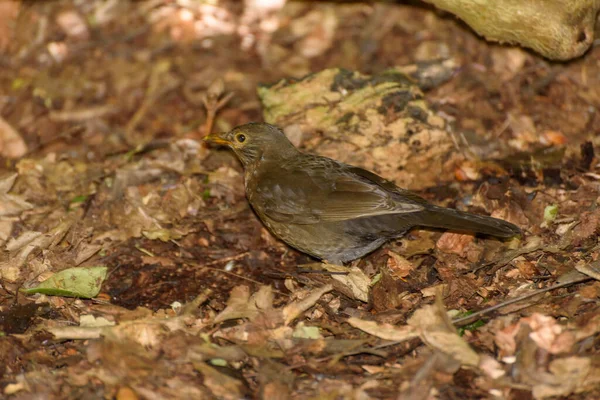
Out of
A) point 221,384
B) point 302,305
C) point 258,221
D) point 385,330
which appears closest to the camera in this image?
point 221,384

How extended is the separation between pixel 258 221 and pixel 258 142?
73cm

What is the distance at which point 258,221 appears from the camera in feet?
22.4

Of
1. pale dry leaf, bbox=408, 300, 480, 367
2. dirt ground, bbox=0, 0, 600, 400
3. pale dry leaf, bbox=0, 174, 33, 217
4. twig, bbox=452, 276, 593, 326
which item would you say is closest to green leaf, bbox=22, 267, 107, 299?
dirt ground, bbox=0, 0, 600, 400

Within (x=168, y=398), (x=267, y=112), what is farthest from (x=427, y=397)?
(x=267, y=112)

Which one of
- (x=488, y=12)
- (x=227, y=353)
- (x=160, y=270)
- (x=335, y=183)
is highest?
(x=488, y=12)

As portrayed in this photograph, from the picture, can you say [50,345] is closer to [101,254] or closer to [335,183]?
[101,254]

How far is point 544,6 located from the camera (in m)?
6.68

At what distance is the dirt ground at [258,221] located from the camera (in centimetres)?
473

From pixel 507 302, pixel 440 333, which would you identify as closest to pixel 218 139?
pixel 440 333

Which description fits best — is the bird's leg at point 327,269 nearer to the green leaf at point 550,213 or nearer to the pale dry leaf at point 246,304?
the pale dry leaf at point 246,304

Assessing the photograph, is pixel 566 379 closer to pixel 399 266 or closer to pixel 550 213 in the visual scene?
pixel 399 266

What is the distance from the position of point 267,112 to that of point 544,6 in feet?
9.19

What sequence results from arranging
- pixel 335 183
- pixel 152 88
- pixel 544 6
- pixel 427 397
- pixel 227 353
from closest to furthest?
pixel 427 397 → pixel 227 353 → pixel 335 183 → pixel 544 6 → pixel 152 88

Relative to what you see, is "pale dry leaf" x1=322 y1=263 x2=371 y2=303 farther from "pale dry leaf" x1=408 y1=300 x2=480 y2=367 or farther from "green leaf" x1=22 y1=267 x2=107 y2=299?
"green leaf" x1=22 y1=267 x2=107 y2=299
